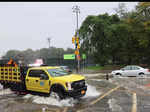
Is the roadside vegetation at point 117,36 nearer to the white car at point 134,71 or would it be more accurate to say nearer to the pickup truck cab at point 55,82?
the white car at point 134,71

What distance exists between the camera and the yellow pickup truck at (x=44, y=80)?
27.5 feet

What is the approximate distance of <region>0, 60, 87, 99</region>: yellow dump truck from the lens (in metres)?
8.38

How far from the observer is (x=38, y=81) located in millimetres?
9367

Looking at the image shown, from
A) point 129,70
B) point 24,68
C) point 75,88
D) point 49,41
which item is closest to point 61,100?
point 75,88

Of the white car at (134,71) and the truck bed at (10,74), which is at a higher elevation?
the truck bed at (10,74)

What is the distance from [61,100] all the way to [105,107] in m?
2.24

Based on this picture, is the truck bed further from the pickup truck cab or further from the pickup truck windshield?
the pickup truck windshield

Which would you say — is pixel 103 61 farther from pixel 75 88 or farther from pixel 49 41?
pixel 49 41

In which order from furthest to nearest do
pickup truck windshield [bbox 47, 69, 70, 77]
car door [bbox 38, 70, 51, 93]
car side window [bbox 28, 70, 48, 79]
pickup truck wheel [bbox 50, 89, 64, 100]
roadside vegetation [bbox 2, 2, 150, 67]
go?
roadside vegetation [bbox 2, 2, 150, 67], car side window [bbox 28, 70, 48, 79], pickup truck windshield [bbox 47, 69, 70, 77], car door [bbox 38, 70, 51, 93], pickup truck wheel [bbox 50, 89, 64, 100]

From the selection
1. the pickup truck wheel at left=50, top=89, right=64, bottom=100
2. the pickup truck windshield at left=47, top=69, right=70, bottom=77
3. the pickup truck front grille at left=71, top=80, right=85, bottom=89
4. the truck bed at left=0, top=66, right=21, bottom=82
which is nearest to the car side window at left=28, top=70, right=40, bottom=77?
the pickup truck windshield at left=47, top=69, right=70, bottom=77

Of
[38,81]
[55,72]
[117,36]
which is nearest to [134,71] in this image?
[55,72]

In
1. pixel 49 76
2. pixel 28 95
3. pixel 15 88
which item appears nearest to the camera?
pixel 49 76

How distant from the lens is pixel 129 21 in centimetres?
3469

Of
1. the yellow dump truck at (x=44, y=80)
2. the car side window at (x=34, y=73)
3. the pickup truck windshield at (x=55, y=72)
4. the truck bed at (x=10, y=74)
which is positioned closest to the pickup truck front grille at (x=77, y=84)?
the yellow dump truck at (x=44, y=80)
